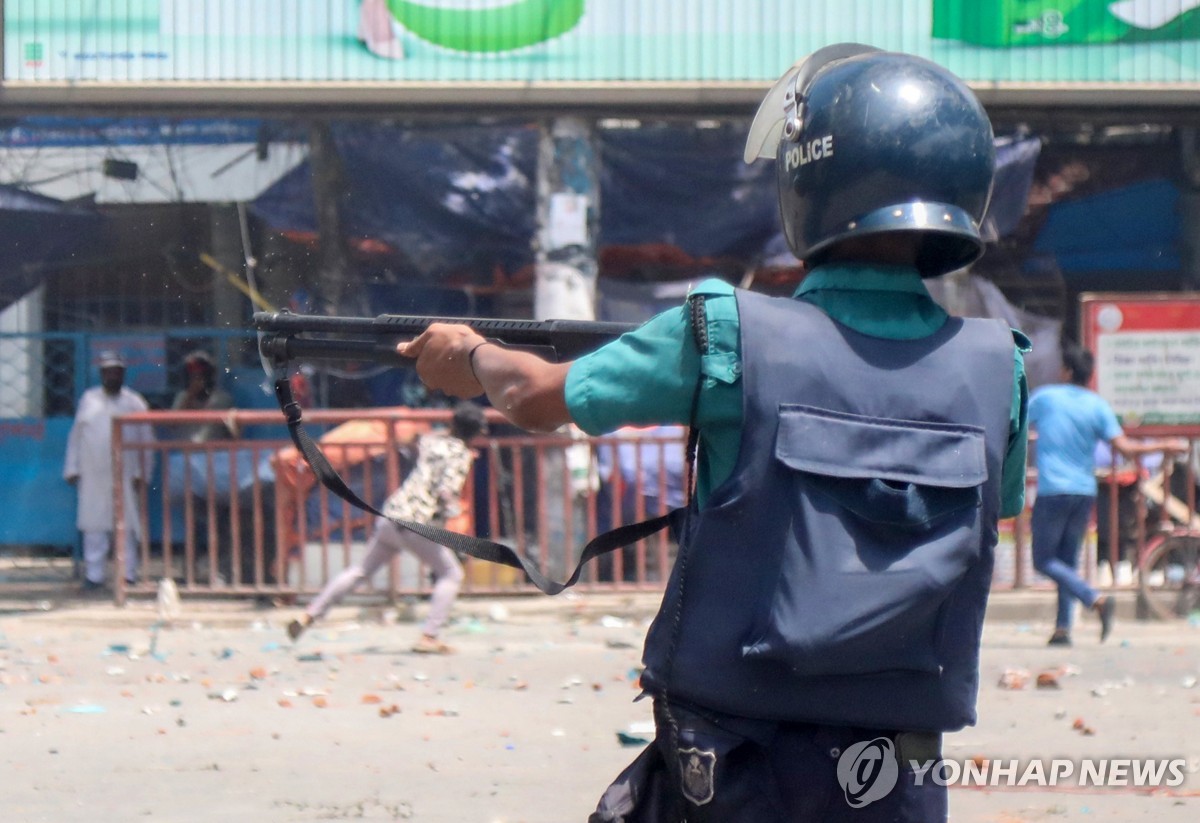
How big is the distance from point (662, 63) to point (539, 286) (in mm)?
1625

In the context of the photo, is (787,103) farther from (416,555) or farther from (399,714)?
(416,555)

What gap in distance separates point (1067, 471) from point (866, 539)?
6.42m

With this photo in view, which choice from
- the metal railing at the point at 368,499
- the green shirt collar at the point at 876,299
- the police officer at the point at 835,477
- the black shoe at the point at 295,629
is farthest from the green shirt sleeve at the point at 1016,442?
the metal railing at the point at 368,499

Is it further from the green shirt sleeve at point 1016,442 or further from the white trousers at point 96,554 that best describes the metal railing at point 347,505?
the green shirt sleeve at point 1016,442

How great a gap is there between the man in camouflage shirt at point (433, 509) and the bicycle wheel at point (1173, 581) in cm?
415

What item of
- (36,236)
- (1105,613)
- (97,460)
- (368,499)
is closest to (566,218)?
(368,499)

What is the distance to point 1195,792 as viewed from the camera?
490 cm

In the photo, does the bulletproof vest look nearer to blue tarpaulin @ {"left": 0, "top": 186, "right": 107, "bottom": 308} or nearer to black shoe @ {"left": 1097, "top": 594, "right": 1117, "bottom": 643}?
black shoe @ {"left": 1097, "top": 594, "right": 1117, "bottom": 643}

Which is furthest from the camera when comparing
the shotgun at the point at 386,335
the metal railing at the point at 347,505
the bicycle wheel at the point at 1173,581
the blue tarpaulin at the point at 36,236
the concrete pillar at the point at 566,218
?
the blue tarpaulin at the point at 36,236

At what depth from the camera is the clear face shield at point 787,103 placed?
209 cm

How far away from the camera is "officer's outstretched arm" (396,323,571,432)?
2031 millimetres

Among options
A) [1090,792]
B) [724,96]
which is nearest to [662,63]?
[724,96]

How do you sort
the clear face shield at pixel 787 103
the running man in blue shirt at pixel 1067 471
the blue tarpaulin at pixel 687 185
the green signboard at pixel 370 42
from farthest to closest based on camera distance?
the blue tarpaulin at pixel 687 185
the green signboard at pixel 370 42
the running man in blue shirt at pixel 1067 471
the clear face shield at pixel 787 103

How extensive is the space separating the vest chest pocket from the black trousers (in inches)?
4.9
